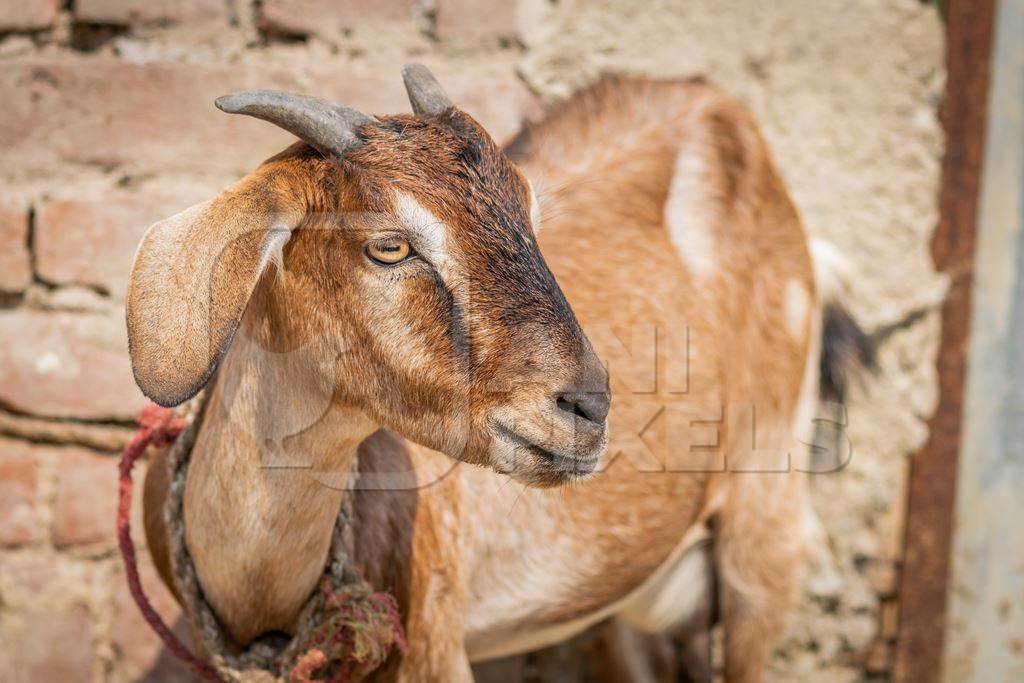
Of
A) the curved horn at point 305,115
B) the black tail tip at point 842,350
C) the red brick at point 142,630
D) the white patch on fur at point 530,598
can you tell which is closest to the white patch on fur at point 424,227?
the curved horn at point 305,115

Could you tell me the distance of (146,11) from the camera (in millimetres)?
2344

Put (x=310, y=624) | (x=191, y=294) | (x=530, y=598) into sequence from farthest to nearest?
(x=530, y=598) < (x=310, y=624) < (x=191, y=294)

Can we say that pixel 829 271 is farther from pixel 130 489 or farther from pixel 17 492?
pixel 17 492

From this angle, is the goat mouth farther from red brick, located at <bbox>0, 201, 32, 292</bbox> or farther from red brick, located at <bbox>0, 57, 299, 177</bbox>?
red brick, located at <bbox>0, 201, 32, 292</bbox>

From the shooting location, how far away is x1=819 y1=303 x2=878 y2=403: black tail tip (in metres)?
2.72

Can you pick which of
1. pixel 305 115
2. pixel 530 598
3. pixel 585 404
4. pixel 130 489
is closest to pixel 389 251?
pixel 305 115

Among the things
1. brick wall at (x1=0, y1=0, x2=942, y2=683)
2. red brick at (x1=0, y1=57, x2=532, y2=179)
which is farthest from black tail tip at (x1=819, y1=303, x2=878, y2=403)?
red brick at (x1=0, y1=57, x2=532, y2=179)

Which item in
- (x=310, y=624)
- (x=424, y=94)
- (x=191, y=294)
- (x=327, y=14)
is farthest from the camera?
(x=327, y=14)

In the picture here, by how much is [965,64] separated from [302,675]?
7.50 feet

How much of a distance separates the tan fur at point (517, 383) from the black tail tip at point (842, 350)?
0.06 m

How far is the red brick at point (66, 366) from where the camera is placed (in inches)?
91.0

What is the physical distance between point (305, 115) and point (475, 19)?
1204mm

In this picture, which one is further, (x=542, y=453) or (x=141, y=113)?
(x=141, y=113)

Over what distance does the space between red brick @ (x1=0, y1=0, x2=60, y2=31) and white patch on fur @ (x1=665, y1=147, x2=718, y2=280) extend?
1472 mm
